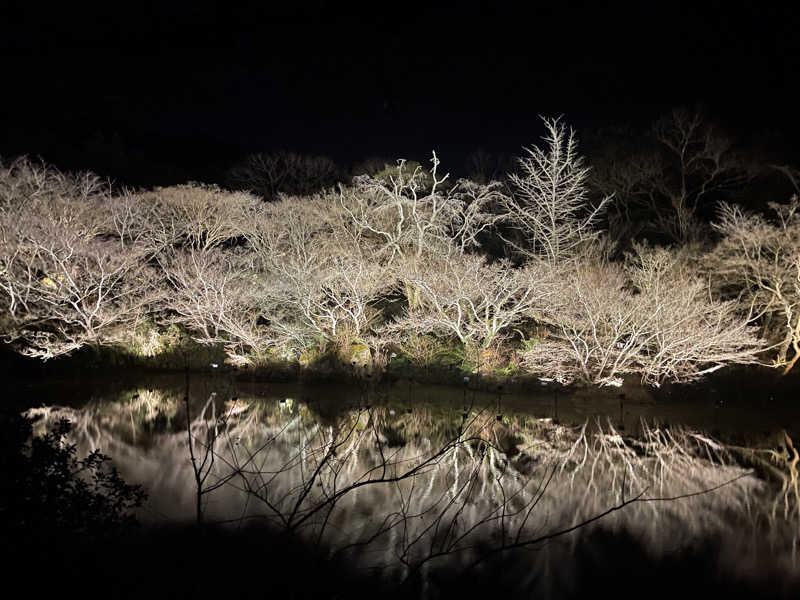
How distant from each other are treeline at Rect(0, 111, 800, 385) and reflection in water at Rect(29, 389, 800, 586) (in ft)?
12.6

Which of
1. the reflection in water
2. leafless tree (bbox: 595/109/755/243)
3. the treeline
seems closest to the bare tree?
the treeline

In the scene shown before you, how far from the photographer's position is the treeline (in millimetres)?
16375

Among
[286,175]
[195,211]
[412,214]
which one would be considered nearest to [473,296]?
[412,214]

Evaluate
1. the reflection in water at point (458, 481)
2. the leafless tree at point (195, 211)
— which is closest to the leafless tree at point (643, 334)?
the reflection in water at point (458, 481)

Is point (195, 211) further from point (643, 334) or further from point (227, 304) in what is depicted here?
point (643, 334)

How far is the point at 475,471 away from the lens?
6914mm

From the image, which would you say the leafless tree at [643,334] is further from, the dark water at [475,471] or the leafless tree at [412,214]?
the leafless tree at [412,214]

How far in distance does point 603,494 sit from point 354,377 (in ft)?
33.1

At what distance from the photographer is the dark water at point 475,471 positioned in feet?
22.9

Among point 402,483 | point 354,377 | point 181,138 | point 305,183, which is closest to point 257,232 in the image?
point 354,377

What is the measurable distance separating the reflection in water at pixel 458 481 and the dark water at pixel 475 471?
1.6 inches

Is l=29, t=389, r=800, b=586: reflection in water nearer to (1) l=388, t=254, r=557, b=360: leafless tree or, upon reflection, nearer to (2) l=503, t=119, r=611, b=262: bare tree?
(1) l=388, t=254, r=557, b=360: leafless tree

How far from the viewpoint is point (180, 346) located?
20281 millimetres

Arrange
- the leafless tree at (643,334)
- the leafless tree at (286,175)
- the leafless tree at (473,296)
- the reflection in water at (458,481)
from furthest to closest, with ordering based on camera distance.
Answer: the leafless tree at (286,175)
the leafless tree at (473,296)
the leafless tree at (643,334)
the reflection in water at (458,481)
